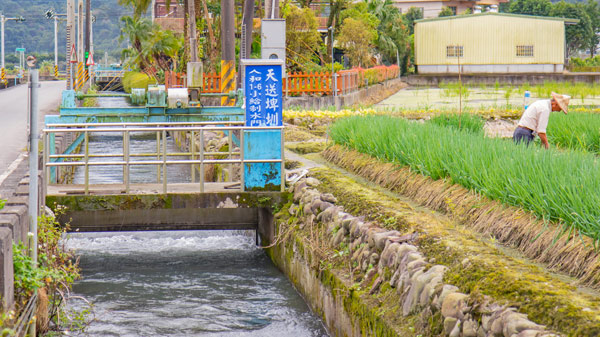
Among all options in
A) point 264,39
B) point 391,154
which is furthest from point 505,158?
point 264,39

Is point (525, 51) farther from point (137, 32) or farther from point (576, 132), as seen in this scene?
point (576, 132)

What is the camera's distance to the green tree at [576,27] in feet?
251

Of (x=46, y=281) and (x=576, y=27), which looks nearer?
(x=46, y=281)

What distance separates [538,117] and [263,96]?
3885mm

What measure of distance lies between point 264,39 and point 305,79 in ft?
36.9

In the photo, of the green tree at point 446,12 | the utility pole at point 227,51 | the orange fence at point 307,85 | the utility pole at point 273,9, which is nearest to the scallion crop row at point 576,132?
the utility pole at point 273,9

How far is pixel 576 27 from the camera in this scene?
76812mm

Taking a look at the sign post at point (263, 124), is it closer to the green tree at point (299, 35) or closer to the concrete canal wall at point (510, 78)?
the green tree at point (299, 35)

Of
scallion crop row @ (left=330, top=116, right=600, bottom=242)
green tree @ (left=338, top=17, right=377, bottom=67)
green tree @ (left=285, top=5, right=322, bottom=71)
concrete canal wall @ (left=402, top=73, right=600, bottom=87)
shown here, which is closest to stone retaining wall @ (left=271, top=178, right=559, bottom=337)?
scallion crop row @ (left=330, top=116, right=600, bottom=242)

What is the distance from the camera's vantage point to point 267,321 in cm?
935

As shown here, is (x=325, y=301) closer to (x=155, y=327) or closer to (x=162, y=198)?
(x=155, y=327)

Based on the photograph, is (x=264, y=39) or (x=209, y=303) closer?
(x=209, y=303)

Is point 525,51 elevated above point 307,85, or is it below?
above

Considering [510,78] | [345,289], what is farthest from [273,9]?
[510,78]
